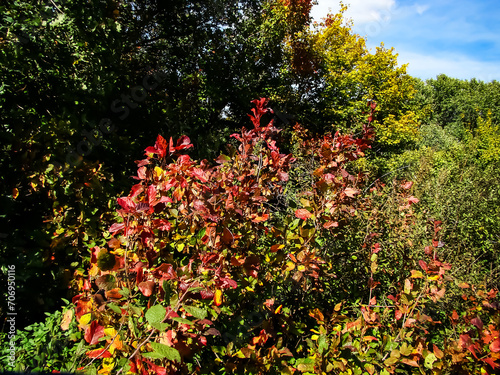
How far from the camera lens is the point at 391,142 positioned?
11281 mm

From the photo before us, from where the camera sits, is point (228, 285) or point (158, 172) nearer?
point (228, 285)

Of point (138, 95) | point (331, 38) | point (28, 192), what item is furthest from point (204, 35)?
point (331, 38)

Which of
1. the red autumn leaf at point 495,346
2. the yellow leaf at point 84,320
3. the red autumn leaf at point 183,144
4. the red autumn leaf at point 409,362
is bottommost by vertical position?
the red autumn leaf at point 409,362

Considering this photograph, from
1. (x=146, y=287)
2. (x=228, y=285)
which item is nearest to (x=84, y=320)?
(x=146, y=287)

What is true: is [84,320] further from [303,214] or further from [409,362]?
[409,362]

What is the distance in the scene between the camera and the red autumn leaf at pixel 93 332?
978mm

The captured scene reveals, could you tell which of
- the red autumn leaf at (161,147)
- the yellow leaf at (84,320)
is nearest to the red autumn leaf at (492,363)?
the yellow leaf at (84,320)

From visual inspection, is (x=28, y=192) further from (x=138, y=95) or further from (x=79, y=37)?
(x=138, y=95)

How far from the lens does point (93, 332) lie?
1.00 metres

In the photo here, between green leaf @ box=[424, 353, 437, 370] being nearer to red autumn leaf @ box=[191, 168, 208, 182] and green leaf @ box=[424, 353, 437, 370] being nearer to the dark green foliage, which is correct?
red autumn leaf @ box=[191, 168, 208, 182]

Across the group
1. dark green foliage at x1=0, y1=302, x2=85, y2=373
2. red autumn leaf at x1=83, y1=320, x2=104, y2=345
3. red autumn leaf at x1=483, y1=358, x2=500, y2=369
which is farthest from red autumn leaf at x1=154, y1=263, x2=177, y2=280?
red autumn leaf at x1=483, y1=358, x2=500, y2=369

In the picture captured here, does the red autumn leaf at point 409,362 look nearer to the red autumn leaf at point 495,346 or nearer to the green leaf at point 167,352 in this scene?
the red autumn leaf at point 495,346

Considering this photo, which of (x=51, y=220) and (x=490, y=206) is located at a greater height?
(x=490, y=206)

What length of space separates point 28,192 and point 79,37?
6.29ft
